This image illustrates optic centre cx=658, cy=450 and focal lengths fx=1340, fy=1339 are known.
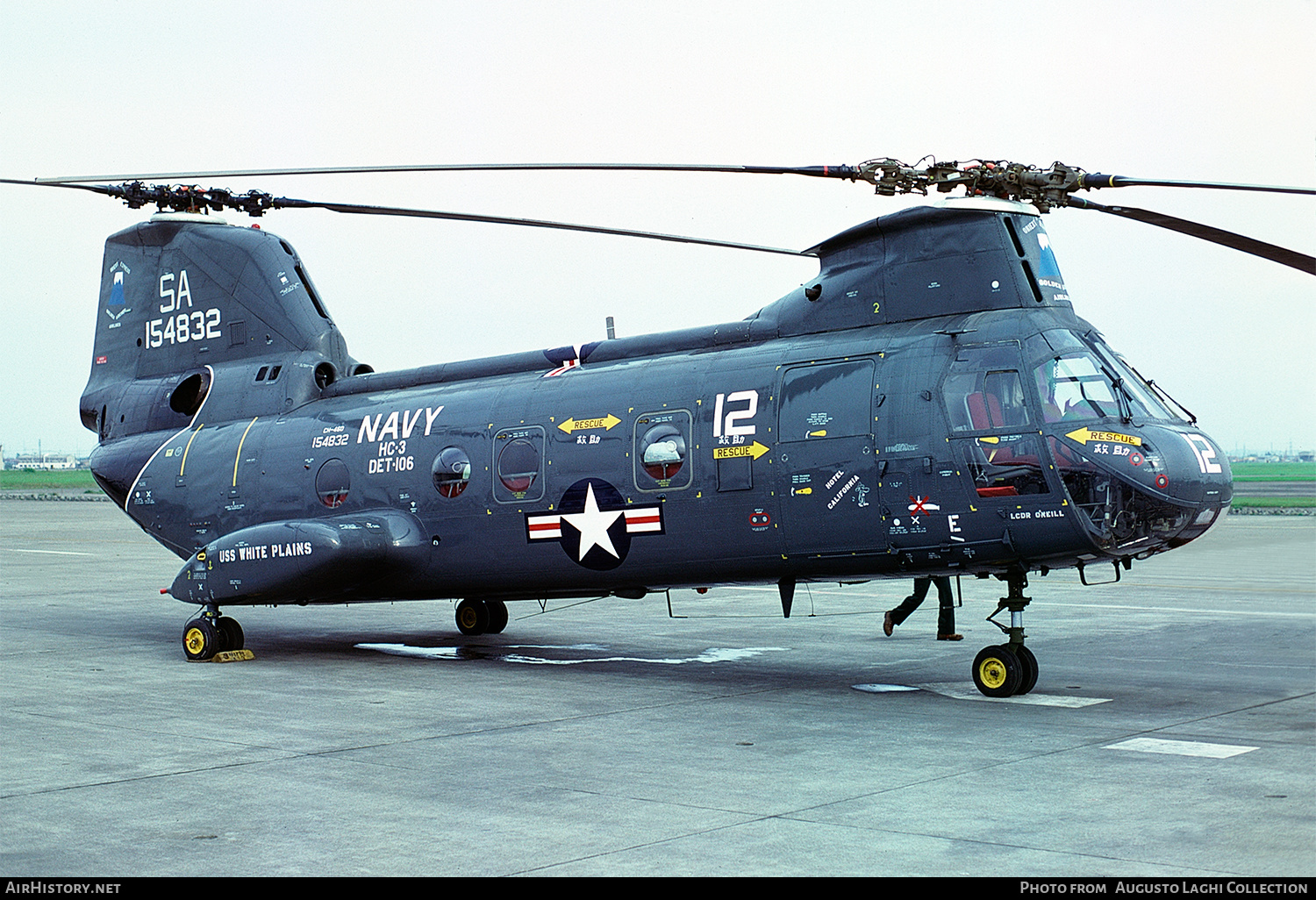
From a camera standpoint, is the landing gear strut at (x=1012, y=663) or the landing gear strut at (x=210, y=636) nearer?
the landing gear strut at (x=1012, y=663)

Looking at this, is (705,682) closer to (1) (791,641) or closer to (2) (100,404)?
(1) (791,641)

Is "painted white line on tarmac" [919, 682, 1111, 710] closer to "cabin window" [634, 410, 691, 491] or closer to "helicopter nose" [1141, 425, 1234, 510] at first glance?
"helicopter nose" [1141, 425, 1234, 510]

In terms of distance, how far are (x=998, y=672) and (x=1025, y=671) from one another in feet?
0.84

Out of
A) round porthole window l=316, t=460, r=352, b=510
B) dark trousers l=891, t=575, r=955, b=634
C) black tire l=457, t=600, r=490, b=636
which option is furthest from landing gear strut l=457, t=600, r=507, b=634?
Result: dark trousers l=891, t=575, r=955, b=634

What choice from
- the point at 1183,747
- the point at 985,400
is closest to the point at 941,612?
the point at 985,400

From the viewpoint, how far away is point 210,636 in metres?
16.0

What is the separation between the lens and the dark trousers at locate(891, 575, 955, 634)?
16.2 metres

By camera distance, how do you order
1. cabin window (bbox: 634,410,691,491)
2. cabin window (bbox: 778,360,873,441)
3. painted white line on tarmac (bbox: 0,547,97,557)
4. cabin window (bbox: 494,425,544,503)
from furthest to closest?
painted white line on tarmac (bbox: 0,547,97,557) → cabin window (bbox: 494,425,544,503) → cabin window (bbox: 634,410,691,491) → cabin window (bbox: 778,360,873,441)

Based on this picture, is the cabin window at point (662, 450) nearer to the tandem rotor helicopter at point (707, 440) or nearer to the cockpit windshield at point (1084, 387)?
the tandem rotor helicopter at point (707, 440)

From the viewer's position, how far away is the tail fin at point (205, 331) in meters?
18.5

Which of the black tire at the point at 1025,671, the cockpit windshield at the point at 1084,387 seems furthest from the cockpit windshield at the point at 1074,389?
the black tire at the point at 1025,671

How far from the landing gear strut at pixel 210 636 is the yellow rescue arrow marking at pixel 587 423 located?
488cm

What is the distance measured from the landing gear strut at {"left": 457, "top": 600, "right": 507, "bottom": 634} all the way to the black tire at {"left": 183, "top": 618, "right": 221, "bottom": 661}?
11.8ft

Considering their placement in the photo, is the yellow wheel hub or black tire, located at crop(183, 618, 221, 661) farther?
black tire, located at crop(183, 618, 221, 661)
